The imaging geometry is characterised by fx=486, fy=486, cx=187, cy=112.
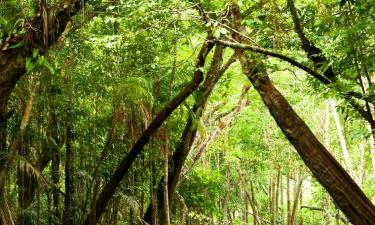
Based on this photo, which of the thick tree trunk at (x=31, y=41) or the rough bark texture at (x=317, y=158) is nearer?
the thick tree trunk at (x=31, y=41)

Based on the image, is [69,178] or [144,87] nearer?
[144,87]

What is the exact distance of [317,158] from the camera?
13.6 ft

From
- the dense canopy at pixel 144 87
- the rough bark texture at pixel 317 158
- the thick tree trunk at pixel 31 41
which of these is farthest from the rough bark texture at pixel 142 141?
the thick tree trunk at pixel 31 41

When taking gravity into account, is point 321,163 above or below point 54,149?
below

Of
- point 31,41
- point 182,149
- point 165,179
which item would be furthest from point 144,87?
point 31,41

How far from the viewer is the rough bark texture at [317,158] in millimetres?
3984

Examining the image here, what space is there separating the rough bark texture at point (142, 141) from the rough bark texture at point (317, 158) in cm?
202

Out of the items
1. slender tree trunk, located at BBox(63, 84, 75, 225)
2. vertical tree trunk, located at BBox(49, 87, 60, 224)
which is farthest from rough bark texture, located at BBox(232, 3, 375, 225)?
slender tree trunk, located at BBox(63, 84, 75, 225)

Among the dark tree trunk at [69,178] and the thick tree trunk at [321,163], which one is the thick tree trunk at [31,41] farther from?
the dark tree trunk at [69,178]

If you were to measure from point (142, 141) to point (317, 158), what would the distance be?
3069 mm

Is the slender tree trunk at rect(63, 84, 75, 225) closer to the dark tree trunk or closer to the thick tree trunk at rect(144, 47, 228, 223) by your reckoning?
the dark tree trunk

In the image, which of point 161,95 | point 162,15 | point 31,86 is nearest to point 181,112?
point 161,95

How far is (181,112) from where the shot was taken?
7.57m

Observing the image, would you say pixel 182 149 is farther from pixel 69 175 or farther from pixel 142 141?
pixel 69 175
